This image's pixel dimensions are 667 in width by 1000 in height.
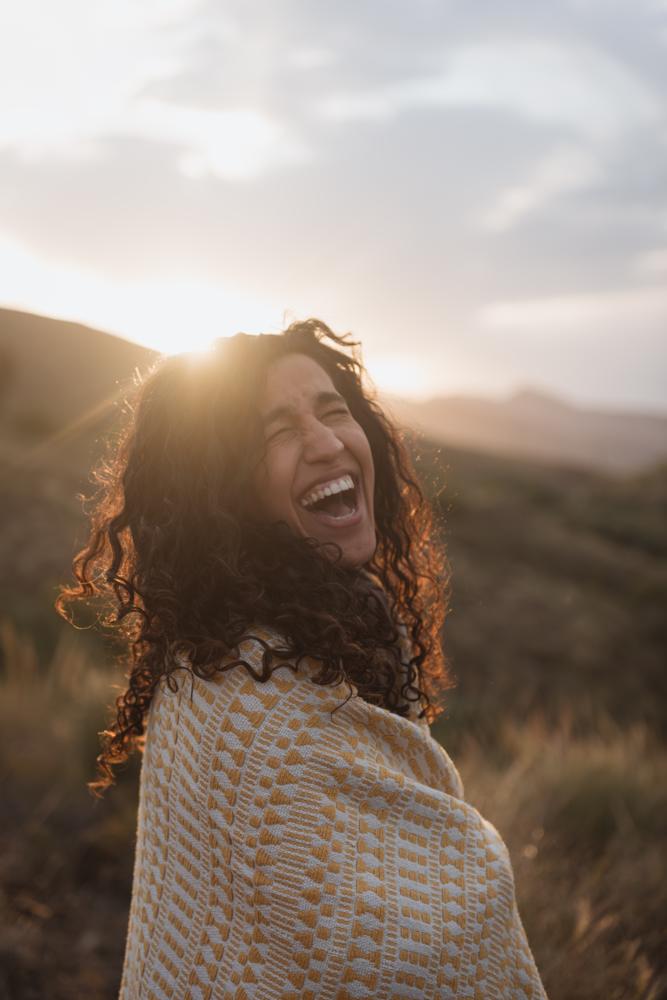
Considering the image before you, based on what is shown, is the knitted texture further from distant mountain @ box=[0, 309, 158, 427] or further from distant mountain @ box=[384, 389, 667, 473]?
distant mountain @ box=[384, 389, 667, 473]

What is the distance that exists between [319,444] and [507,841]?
8.58ft

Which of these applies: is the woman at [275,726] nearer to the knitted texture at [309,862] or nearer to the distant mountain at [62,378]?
the knitted texture at [309,862]

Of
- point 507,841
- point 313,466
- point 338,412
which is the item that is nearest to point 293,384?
point 338,412


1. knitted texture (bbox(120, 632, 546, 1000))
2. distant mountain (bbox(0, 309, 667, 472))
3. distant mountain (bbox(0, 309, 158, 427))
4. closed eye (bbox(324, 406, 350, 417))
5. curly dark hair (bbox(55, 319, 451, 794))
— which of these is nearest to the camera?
knitted texture (bbox(120, 632, 546, 1000))

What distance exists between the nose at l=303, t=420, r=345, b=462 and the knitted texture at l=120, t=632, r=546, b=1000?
489 mm

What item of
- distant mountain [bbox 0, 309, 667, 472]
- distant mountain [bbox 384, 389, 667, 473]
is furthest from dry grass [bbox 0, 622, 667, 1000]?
distant mountain [bbox 384, 389, 667, 473]

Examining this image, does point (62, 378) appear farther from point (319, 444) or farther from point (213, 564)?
point (213, 564)

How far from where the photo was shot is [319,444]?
202 centimetres

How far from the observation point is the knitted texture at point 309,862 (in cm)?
150

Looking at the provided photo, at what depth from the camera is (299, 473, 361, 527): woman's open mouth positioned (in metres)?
2.02

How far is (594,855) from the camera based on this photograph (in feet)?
14.0

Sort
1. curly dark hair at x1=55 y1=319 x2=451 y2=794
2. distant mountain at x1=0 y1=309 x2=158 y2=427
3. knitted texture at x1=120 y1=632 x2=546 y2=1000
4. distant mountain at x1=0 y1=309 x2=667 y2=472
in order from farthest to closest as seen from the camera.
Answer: distant mountain at x1=0 y1=309 x2=158 y2=427
distant mountain at x1=0 y1=309 x2=667 y2=472
curly dark hair at x1=55 y1=319 x2=451 y2=794
knitted texture at x1=120 y1=632 x2=546 y2=1000

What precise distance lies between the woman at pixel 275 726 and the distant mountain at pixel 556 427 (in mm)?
107329

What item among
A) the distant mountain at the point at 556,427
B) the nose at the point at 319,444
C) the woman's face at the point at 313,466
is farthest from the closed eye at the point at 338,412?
the distant mountain at the point at 556,427
